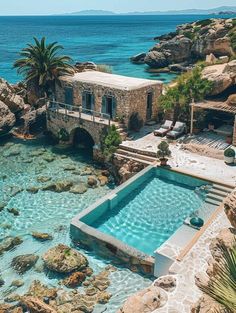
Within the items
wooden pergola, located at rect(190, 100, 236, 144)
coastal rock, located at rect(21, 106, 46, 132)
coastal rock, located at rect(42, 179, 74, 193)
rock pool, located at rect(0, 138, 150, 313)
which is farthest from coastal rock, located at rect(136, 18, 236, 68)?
coastal rock, located at rect(42, 179, 74, 193)

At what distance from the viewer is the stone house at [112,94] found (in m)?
26.2

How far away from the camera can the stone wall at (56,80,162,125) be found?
2602 centimetres

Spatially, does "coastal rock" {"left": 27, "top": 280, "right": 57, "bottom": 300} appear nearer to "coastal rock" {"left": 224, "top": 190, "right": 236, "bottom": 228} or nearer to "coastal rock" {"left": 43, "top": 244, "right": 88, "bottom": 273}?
"coastal rock" {"left": 43, "top": 244, "right": 88, "bottom": 273}

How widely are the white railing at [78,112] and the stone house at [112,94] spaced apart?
1.10 feet

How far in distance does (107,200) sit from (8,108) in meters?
17.0

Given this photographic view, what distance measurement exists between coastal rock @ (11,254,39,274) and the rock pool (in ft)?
0.60

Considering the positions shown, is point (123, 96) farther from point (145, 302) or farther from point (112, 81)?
point (145, 302)

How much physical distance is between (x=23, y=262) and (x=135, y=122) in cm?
1436

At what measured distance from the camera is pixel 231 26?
59406 millimetres

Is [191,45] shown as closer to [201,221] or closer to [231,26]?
[231,26]

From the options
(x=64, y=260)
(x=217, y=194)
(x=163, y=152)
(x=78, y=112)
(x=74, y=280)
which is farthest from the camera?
(x=78, y=112)

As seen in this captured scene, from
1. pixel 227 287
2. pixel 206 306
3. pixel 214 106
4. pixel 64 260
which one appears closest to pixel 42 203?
pixel 64 260

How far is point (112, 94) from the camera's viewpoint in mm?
26547

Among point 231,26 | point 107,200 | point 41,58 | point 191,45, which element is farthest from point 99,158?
point 191,45
